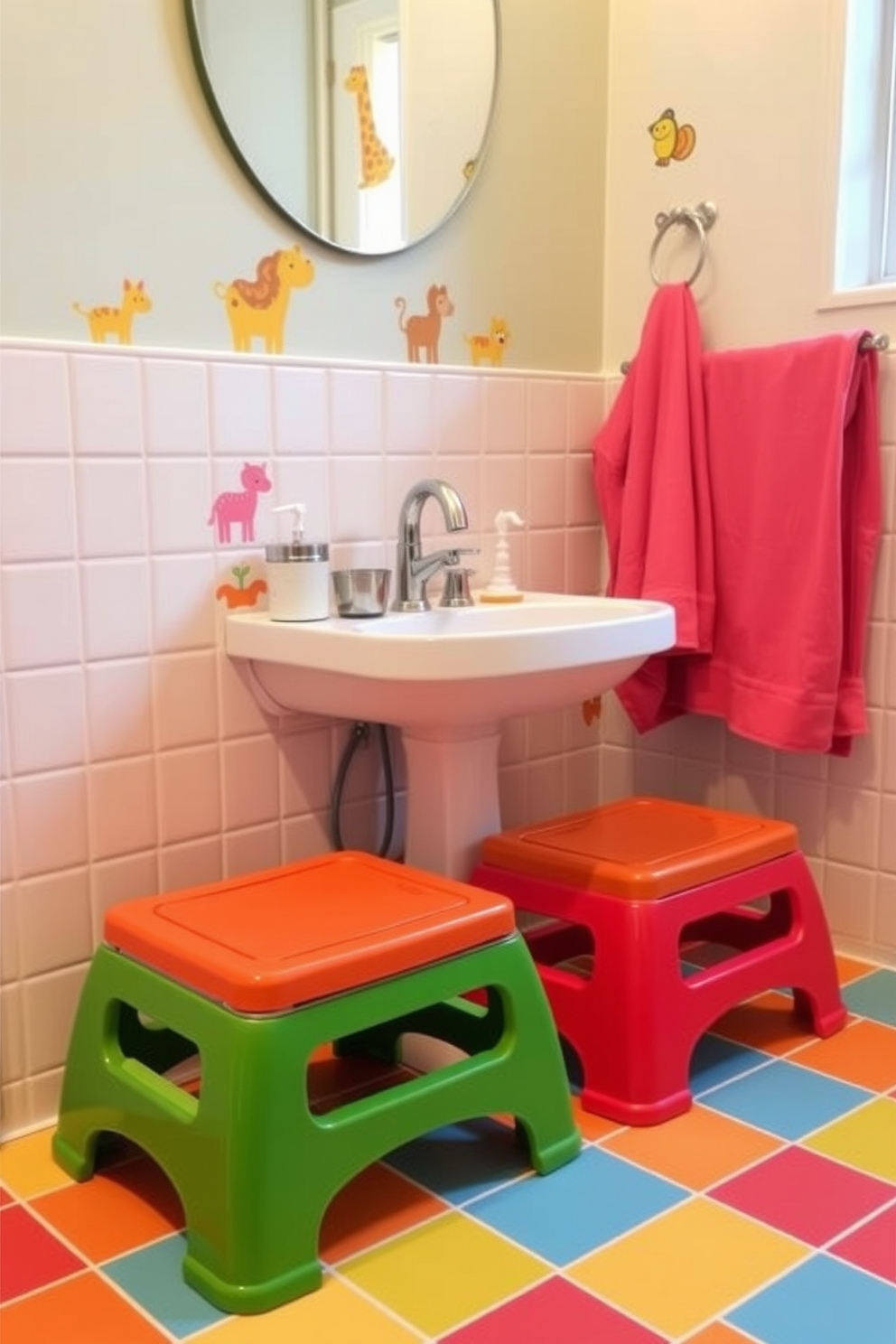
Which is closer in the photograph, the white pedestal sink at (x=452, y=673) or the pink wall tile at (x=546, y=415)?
the white pedestal sink at (x=452, y=673)

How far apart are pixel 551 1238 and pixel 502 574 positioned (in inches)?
35.5

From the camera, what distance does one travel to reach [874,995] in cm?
187

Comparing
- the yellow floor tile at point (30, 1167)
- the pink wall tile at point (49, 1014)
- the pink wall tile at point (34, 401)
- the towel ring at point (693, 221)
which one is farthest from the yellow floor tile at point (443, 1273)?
the towel ring at point (693, 221)

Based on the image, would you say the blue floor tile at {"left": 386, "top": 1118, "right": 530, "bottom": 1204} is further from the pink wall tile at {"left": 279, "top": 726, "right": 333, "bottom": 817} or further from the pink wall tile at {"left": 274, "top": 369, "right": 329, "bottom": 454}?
the pink wall tile at {"left": 274, "top": 369, "right": 329, "bottom": 454}

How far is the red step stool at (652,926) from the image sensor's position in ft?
4.98

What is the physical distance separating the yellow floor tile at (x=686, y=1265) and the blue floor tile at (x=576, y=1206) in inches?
0.9

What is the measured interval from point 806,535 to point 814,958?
0.60 m

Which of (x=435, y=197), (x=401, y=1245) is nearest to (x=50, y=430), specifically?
(x=435, y=197)

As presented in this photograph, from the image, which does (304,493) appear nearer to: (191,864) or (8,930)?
(191,864)

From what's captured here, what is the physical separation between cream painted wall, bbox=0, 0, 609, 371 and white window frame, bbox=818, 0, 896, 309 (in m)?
0.43

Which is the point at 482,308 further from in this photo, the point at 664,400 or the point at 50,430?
the point at 50,430

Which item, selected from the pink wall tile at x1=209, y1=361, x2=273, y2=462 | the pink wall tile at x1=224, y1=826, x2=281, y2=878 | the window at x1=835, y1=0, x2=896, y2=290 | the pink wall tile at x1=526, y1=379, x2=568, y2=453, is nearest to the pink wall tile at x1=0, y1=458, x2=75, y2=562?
the pink wall tile at x1=209, y1=361, x2=273, y2=462

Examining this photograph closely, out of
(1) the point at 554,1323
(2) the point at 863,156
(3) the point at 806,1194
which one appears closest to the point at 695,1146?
(3) the point at 806,1194

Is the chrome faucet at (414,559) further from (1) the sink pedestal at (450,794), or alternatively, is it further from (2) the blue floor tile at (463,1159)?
(2) the blue floor tile at (463,1159)
